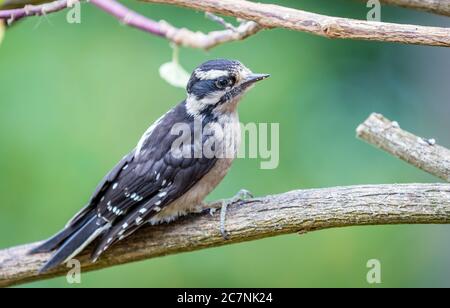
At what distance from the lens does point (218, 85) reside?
10.5 feet

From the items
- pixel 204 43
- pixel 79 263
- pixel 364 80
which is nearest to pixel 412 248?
pixel 364 80

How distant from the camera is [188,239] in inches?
124

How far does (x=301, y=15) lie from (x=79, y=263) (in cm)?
151

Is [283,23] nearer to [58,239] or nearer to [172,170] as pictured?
[172,170]

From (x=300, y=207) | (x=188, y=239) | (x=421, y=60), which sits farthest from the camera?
(x=421, y=60)

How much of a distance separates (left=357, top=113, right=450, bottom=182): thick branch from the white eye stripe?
599 millimetres

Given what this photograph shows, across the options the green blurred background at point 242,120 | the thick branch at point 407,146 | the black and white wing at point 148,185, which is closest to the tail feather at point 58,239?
the black and white wing at point 148,185

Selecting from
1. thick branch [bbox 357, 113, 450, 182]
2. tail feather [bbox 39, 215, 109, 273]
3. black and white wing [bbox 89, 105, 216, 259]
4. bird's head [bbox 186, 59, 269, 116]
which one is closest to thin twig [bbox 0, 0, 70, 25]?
bird's head [bbox 186, 59, 269, 116]

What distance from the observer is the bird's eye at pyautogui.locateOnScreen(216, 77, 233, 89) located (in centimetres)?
316

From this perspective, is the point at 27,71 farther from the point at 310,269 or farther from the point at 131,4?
the point at 310,269

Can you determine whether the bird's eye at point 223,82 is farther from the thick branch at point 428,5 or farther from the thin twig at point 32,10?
the thin twig at point 32,10

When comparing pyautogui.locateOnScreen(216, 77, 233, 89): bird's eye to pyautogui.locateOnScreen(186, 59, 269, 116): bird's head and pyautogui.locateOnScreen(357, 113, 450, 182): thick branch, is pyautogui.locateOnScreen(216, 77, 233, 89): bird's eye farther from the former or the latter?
pyautogui.locateOnScreen(357, 113, 450, 182): thick branch

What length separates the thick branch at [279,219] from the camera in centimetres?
276

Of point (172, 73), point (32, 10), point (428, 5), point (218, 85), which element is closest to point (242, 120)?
point (218, 85)
